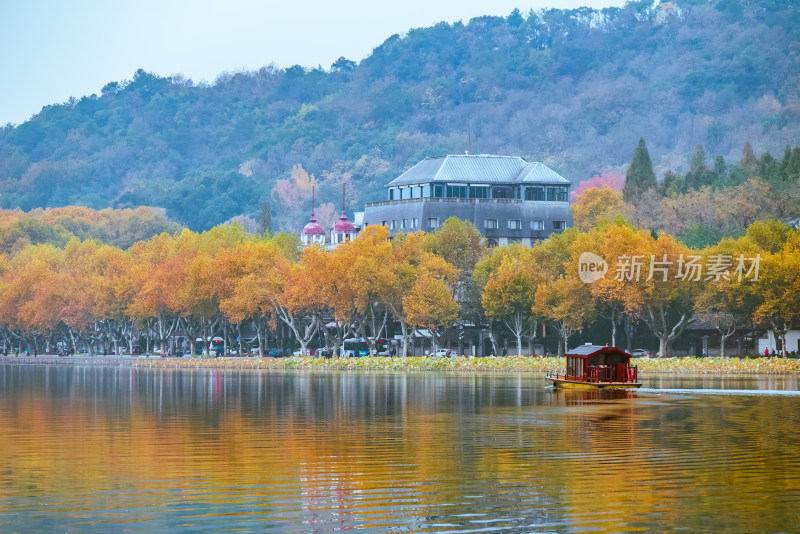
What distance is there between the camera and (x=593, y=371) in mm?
73188

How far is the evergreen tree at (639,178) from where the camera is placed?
19162 centimetres

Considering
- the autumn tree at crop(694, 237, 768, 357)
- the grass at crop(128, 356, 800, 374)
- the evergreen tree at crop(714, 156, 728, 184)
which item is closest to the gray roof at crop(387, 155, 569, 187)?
the evergreen tree at crop(714, 156, 728, 184)

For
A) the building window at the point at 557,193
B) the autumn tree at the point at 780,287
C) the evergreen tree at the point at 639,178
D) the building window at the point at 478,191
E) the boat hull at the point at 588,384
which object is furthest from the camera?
the evergreen tree at the point at 639,178

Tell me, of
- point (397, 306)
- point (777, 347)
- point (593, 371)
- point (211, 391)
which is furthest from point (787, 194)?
point (211, 391)

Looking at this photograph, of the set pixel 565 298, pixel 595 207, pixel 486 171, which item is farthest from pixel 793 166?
pixel 565 298

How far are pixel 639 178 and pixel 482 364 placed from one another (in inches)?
Answer: 3688

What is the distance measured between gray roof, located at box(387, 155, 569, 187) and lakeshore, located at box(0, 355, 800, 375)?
52784mm

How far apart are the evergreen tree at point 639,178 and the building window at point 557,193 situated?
73.5ft

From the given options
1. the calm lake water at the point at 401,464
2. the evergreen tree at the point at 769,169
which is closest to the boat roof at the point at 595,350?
the calm lake water at the point at 401,464

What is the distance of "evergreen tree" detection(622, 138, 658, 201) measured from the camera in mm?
191625

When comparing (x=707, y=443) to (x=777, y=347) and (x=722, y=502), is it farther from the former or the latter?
(x=777, y=347)

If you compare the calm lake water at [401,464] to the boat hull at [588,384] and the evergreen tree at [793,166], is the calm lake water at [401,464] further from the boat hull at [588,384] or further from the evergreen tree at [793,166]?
the evergreen tree at [793,166]

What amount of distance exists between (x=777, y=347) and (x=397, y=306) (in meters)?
31.1

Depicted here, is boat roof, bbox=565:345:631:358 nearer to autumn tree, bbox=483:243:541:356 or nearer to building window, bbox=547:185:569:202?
autumn tree, bbox=483:243:541:356
